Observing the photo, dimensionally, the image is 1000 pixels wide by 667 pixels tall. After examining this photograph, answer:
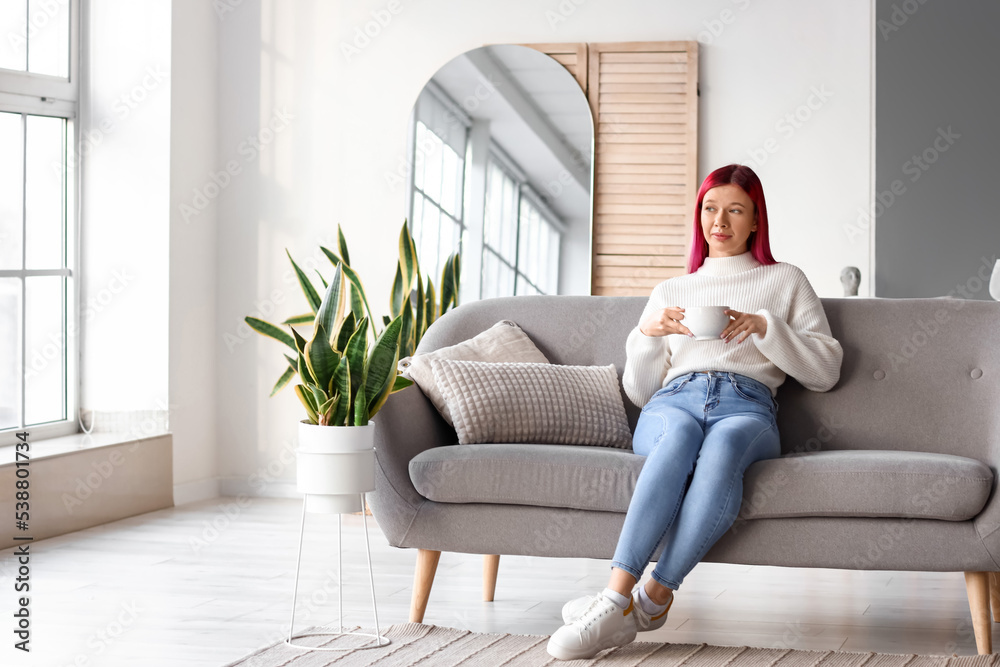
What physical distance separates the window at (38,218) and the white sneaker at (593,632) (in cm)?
243

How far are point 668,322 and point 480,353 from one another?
1.73ft

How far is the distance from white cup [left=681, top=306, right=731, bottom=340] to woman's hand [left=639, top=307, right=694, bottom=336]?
150 millimetres

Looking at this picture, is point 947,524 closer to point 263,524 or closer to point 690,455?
point 690,455

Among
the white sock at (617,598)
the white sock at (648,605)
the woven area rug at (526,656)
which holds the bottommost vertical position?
the woven area rug at (526,656)

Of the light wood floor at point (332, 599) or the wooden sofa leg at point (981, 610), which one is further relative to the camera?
the light wood floor at point (332, 599)

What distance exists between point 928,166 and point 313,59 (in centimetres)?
252

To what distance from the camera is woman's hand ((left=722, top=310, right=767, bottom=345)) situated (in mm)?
2342

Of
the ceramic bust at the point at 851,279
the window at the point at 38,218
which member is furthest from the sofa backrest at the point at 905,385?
the window at the point at 38,218

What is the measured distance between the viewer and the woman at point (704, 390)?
2074 mm

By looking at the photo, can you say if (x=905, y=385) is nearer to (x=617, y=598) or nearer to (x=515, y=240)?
(x=617, y=598)

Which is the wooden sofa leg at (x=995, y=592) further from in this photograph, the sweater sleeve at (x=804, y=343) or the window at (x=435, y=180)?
the window at (x=435, y=180)

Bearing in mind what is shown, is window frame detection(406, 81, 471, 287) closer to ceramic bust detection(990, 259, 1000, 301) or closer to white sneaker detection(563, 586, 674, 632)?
ceramic bust detection(990, 259, 1000, 301)
